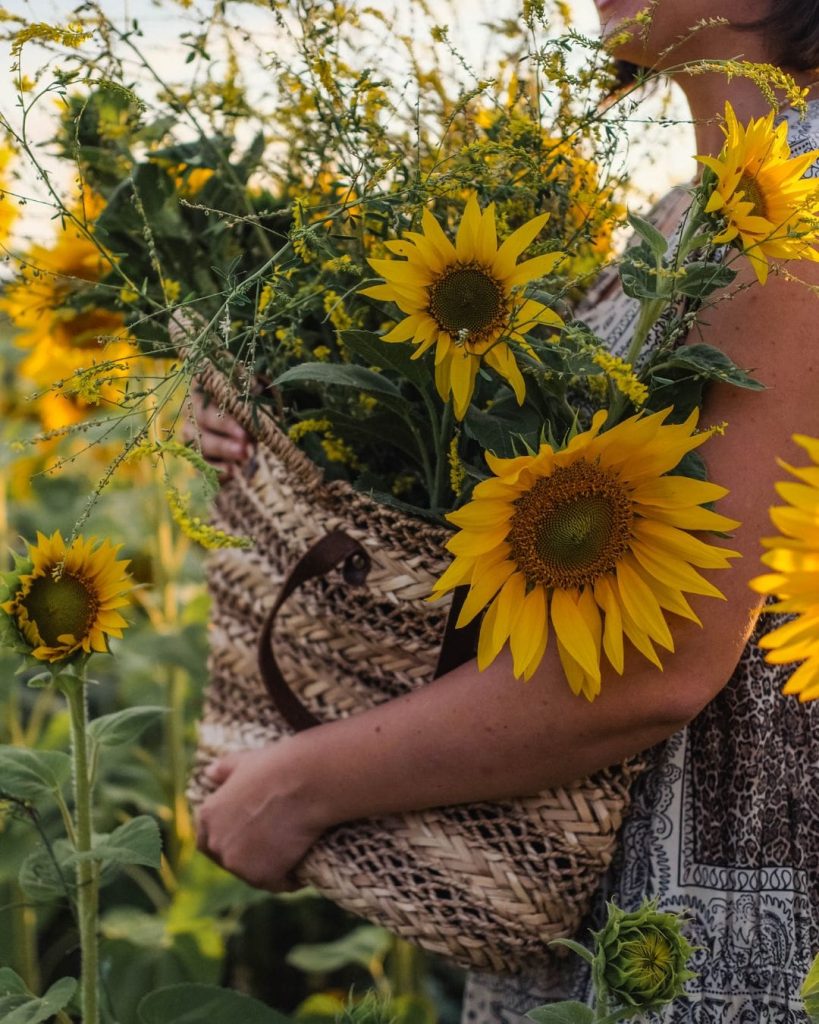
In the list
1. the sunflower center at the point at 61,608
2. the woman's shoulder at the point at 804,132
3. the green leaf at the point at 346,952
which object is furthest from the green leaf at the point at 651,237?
the green leaf at the point at 346,952

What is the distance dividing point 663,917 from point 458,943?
0.51ft

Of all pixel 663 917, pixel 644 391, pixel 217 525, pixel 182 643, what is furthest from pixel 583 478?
pixel 182 643

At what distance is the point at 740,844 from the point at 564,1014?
0.64 feet

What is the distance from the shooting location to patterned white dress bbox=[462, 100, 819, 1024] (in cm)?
71

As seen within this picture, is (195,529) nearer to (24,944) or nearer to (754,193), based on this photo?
(754,193)

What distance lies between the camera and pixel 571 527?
0.60 metres

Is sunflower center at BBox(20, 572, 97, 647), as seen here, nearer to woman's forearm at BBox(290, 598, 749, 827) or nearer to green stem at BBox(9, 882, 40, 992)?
woman's forearm at BBox(290, 598, 749, 827)

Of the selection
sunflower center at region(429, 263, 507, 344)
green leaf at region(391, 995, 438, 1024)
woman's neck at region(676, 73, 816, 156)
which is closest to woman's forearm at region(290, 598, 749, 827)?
sunflower center at region(429, 263, 507, 344)

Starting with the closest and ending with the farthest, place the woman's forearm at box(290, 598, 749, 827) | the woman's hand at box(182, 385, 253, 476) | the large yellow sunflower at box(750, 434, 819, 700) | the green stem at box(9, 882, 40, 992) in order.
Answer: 1. the large yellow sunflower at box(750, 434, 819, 700)
2. the woman's forearm at box(290, 598, 749, 827)
3. the woman's hand at box(182, 385, 253, 476)
4. the green stem at box(9, 882, 40, 992)

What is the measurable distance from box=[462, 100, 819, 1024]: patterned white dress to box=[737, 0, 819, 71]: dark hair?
0.18ft

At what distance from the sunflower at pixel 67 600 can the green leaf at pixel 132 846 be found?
124 millimetres

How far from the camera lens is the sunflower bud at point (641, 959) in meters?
0.59

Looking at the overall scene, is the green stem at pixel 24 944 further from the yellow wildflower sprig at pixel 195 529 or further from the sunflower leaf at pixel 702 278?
the sunflower leaf at pixel 702 278

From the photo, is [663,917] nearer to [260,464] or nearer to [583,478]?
[583,478]
